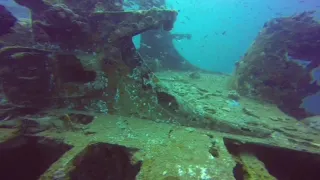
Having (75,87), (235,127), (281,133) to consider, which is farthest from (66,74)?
(281,133)

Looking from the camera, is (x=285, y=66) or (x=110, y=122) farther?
(x=285, y=66)

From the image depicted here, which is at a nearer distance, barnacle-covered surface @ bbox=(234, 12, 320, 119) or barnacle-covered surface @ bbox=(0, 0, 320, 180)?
barnacle-covered surface @ bbox=(0, 0, 320, 180)

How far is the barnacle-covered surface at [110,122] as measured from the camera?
138 inches

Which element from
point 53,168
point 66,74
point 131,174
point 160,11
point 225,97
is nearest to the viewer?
point 53,168

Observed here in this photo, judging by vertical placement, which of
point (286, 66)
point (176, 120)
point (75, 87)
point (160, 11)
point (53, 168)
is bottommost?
point (53, 168)

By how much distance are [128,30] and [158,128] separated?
2.41 metres

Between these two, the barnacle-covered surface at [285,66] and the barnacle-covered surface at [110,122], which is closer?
the barnacle-covered surface at [110,122]

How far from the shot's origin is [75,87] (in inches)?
199

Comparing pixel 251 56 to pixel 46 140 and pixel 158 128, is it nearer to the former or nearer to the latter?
pixel 158 128

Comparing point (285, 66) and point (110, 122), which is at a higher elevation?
point (285, 66)

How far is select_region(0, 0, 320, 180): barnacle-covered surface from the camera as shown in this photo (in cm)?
350

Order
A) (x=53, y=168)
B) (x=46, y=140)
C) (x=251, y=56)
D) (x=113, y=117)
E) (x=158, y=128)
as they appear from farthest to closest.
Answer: (x=251, y=56)
(x=113, y=117)
(x=158, y=128)
(x=46, y=140)
(x=53, y=168)

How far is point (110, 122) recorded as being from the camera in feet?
14.9

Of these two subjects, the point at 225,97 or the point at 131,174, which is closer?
the point at 131,174
